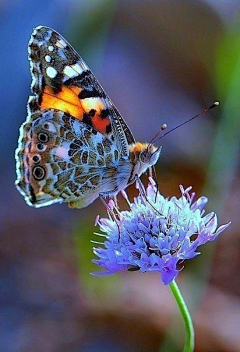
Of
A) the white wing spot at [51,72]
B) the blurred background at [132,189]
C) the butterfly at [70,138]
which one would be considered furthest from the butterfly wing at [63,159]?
the blurred background at [132,189]

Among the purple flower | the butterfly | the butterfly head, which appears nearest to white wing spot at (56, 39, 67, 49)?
the butterfly

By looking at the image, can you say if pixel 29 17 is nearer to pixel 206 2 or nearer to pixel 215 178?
pixel 206 2

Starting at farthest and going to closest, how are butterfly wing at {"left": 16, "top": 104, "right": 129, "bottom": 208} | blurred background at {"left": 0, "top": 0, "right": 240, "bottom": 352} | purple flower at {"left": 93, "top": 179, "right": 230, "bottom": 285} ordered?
1. blurred background at {"left": 0, "top": 0, "right": 240, "bottom": 352}
2. butterfly wing at {"left": 16, "top": 104, "right": 129, "bottom": 208}
3. purple flower at {"left": 93, "top": 179, "right": 230, "bottom": 285}

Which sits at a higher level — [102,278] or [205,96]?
[205,96]

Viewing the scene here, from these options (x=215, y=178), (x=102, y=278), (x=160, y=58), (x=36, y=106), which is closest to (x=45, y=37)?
(x=36, y=106)

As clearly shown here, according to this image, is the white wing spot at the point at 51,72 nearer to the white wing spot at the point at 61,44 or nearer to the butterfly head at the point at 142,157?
the white wing spot at the point at 61,44

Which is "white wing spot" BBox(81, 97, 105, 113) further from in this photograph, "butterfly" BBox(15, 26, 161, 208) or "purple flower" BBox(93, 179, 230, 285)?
"purple flower" BBox(93, 179, 230, 285)

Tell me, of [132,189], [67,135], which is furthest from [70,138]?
[132,189]
